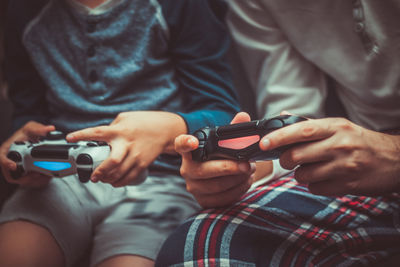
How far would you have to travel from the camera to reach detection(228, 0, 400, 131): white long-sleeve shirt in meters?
0.55

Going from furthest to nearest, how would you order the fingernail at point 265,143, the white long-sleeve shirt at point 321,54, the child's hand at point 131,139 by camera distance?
the white long-sleeve shirt at point 321,54, the child's hand at point 131,139, the fingernail at point 265,143

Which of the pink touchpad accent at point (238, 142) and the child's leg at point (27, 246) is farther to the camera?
the child's leg at point (27, 246)

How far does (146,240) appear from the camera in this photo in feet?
1.69

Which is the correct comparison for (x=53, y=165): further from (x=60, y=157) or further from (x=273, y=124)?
(x=273, y=124)

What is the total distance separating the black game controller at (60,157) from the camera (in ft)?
1.40

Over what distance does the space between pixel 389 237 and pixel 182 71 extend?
1.55ft

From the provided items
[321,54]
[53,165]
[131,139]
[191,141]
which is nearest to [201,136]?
[191,141]

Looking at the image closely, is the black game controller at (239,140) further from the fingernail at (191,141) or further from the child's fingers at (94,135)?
the child's fingers at (94,135)

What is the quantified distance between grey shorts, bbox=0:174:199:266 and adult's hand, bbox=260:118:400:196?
277 millimetres

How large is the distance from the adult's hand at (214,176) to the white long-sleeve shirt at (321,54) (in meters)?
0.28

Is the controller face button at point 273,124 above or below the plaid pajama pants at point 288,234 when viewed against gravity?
above

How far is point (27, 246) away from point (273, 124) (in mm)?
427

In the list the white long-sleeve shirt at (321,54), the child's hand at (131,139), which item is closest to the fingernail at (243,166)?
the child's hand at (131,139)

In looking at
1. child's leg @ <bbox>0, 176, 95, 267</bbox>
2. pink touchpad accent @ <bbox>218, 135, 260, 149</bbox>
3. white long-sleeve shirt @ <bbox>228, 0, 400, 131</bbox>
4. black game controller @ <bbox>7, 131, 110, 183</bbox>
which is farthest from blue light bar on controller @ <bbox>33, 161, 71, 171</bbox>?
white long-sleeve shirt @ <bbox>228, 0, 400, 131</bbox>
